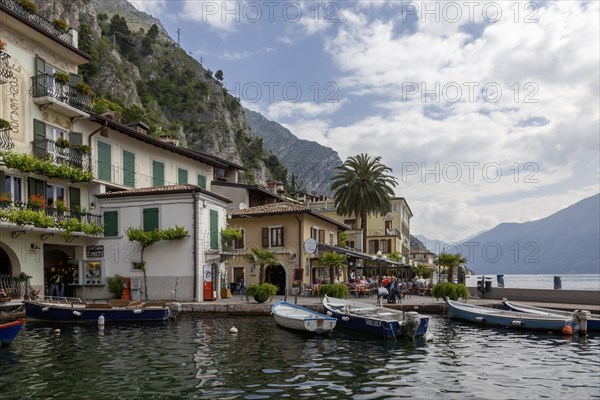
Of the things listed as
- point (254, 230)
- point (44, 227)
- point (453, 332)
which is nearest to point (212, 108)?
point (254, 230)

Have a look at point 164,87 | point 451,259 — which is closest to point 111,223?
point 451,259

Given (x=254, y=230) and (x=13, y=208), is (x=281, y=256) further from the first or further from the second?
(x=13, y=208)

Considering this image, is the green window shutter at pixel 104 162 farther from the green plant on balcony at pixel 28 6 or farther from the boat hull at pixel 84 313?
the boat hull at pixel 84 313

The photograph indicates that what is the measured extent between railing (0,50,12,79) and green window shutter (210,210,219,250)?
1403 centimetres

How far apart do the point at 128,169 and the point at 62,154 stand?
19.7 feet

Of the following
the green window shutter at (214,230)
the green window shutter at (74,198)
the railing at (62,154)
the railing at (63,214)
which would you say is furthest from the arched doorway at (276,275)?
the railing at (62,154)

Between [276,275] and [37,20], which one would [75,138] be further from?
[276,275]

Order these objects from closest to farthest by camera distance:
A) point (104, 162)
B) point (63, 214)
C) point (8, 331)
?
point (8, 331) < point (63, 214) < point (104, 162)

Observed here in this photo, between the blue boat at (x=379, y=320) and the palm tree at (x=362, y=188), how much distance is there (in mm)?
29761

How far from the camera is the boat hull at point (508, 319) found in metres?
22.9

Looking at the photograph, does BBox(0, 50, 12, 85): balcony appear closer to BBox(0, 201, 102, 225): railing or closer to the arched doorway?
BBox(0, 201, 102, 225): railing

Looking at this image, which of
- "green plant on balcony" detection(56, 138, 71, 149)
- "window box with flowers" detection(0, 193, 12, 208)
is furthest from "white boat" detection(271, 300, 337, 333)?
"green plant on balcony" detection(56, 138, 71, 149)

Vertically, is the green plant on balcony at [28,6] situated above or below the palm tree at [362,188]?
above

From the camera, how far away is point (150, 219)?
32.5 metres
